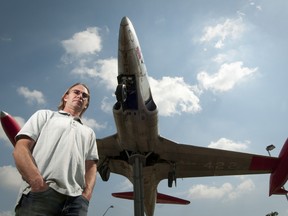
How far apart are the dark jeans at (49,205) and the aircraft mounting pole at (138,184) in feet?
38.6

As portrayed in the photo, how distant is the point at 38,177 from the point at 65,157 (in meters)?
0.34

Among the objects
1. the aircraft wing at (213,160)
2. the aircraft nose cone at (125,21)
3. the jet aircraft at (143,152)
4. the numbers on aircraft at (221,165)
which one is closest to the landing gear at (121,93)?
the jet aircraft at (143,152)

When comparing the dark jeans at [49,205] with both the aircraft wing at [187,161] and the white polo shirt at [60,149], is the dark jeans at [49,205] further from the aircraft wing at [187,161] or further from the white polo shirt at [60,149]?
the aircraft wing at [187,161]

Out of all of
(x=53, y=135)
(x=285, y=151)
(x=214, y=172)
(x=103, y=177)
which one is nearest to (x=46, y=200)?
(x=53, y=135)

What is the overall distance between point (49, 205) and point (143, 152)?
12.2 meters

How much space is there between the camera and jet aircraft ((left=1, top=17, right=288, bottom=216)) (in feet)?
39.4

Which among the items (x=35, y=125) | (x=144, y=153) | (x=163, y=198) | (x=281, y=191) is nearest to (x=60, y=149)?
(x=35, y=125)

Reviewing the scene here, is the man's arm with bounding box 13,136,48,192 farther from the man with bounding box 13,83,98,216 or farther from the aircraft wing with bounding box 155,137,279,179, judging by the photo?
the aircraft wing with bounding box 155,137,279,179

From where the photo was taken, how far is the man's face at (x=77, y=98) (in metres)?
2.96

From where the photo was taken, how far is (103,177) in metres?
15.1

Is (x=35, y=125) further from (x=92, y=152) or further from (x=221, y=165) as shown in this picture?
(x=221, y=165)

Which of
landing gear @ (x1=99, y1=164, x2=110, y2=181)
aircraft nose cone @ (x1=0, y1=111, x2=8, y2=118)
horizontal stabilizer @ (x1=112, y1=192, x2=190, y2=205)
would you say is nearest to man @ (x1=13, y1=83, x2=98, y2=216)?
aircraft nose cone @ (x1=0, y1=111, x2=8, y2=118)

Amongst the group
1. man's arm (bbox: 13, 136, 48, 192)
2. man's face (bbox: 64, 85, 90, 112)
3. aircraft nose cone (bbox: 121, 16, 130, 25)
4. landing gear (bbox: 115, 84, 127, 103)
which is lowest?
man's arm (bbox: 13, 136, 48, 192)

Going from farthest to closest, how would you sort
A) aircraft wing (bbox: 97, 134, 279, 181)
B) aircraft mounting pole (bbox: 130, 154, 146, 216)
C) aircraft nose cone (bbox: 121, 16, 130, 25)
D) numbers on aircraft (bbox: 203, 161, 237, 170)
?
numbers on aircraft (bbox: 203, 161, 237, 170) < aircraft wing (bbox: 97, 134, 279, 181) < aircraft mounting pole (bbox: 130, 154, 146, 216) < aircraft nose cone (bbox: 121, 16, 130, 25)
